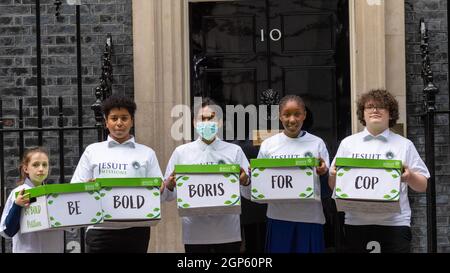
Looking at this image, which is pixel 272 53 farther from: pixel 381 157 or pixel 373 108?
pixel 381 157

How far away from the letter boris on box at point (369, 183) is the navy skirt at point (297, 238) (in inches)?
16.7

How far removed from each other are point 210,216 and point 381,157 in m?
1.24


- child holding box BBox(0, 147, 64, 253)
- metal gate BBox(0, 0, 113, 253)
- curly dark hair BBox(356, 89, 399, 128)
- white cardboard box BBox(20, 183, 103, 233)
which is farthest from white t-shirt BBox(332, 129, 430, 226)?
metal gate BBox(0, 0, 113, 253)

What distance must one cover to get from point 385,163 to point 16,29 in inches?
155

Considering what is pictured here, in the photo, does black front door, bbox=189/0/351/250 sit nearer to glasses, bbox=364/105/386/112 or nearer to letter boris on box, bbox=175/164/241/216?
glasses, bbox=364/105/386/112

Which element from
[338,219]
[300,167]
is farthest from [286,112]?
[338,219]

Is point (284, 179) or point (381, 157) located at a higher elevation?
point (381, 157)

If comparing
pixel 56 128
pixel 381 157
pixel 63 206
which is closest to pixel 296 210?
pixel 381 157

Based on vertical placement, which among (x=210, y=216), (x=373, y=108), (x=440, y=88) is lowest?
(x=210, y=216)

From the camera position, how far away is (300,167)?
5695 mm

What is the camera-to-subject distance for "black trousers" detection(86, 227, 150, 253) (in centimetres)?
574

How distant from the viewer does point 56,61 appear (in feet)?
25.6

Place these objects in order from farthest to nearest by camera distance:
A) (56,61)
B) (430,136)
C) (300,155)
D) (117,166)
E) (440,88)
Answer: (56,61), (440,88), (430,136), (300,155), (117,166)

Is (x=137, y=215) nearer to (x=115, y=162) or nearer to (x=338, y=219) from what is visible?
(x=115, y=162)
